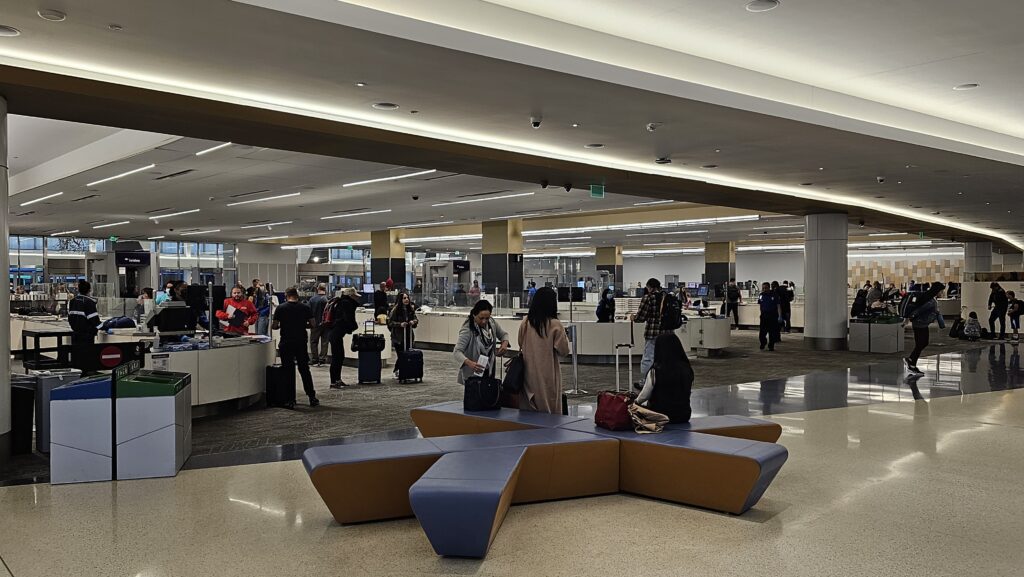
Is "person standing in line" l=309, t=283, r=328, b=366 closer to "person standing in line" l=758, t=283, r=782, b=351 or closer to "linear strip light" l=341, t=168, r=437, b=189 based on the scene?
"linear strip light" l=341, t=168, r=437, b=189

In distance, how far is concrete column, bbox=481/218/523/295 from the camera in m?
25.1

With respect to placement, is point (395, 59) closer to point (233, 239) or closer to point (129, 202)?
point (129, 202)

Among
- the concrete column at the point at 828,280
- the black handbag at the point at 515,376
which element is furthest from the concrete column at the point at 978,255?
the black handbag at the point at 515,376

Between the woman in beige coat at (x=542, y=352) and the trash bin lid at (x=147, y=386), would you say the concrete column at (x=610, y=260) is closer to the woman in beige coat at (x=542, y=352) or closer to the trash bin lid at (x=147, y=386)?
the woman in beige coat at (x=542, y=352)

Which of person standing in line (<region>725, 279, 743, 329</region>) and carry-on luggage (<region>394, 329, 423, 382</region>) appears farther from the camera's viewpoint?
person standing in line (<region>725, 279, 743, 329</region>)

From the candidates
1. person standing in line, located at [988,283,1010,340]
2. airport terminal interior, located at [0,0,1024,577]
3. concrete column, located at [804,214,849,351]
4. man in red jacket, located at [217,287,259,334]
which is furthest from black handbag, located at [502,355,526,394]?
person standing in line, located at [988,283,1010,340]

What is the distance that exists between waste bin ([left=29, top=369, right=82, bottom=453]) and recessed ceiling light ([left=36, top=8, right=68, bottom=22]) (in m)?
3.67

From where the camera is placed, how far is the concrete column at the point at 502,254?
25.1 meters

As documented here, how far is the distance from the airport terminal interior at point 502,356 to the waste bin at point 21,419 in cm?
2

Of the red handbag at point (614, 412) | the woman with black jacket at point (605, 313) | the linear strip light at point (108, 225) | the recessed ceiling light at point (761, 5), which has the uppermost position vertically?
the recessed ceiling light at point (761, 5)

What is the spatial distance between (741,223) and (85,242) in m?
28.0

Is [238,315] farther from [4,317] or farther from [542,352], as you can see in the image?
[542,352]

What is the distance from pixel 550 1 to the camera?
22.3 ft

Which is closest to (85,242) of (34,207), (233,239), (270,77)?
(233,239)
